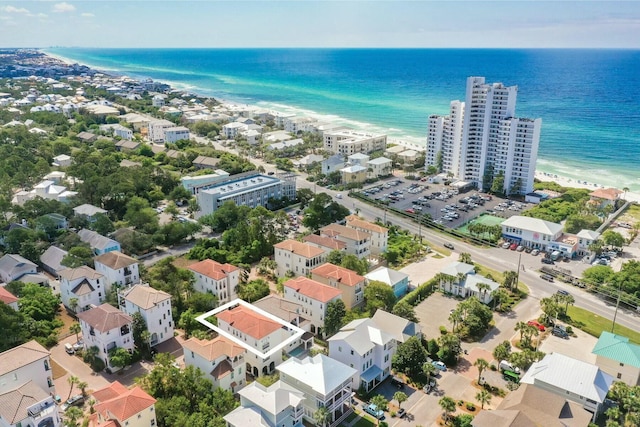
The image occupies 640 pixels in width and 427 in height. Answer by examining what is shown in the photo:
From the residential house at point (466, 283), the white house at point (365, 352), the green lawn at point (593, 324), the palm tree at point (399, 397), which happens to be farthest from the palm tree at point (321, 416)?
the green lawn at point (593, 324)

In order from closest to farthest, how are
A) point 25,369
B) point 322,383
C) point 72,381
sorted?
point 322,383
point 25,369
point 72,381

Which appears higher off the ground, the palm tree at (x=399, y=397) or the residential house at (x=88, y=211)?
the residential house at (x=88, y=211)

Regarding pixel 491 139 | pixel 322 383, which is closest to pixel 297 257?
pixel 322 383

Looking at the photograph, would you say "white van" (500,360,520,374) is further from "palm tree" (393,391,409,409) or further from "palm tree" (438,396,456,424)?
"palm tree" (393,391,409,409)

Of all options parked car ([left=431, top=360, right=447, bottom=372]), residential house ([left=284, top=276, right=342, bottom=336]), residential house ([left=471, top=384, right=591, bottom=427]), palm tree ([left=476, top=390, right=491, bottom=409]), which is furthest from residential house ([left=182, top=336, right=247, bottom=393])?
palm tree ([left=476, top=390, right=491, bottom=409])

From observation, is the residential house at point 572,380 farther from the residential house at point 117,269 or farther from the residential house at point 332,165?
the residential house at point 332,165

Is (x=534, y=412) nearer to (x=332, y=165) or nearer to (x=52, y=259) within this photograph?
(x=52, y=259)
